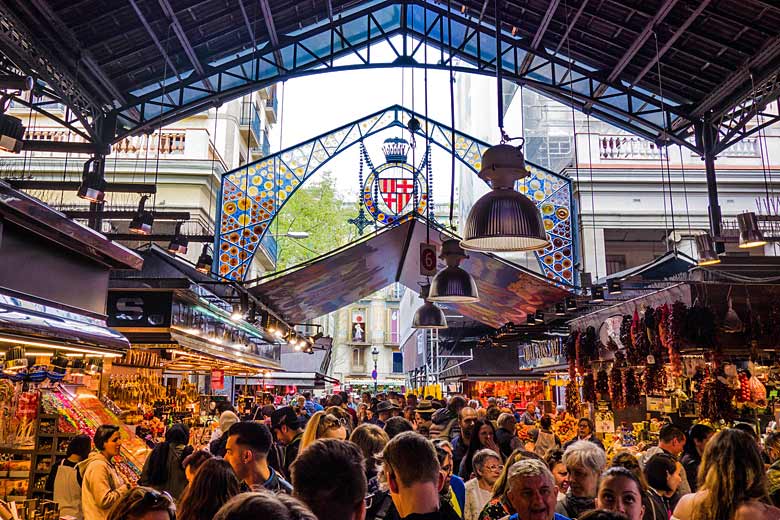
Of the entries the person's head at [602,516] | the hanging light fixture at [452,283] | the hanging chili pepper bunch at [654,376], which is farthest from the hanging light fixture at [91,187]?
the person's head at [602,516]

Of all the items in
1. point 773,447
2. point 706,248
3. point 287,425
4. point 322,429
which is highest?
point 706,248

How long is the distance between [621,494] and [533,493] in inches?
24.9

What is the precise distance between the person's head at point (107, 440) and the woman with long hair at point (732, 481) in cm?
447

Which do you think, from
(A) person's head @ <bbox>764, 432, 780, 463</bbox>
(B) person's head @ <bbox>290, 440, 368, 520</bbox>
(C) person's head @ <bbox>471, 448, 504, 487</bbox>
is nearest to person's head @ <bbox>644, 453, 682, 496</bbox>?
(C) person's head @ <bbox>471, 448, 504, 487</bbox>

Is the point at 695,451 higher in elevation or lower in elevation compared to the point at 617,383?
lower

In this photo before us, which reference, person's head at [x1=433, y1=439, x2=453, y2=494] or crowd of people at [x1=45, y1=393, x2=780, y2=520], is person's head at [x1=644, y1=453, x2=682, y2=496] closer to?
crowd of people at [x1=45, y1=393, x2=780, y2=520]

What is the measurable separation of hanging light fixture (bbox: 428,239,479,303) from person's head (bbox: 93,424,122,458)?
3.01m

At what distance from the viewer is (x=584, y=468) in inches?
151

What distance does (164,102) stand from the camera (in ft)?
39.9

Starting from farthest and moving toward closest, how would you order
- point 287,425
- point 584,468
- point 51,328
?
point 287,425 → point 51,328 → point 584,468

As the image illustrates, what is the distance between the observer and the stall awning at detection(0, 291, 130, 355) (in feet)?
14.0

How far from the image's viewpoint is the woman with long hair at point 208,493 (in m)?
3.01

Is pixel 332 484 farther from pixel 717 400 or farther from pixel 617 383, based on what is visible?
pixel 617 383

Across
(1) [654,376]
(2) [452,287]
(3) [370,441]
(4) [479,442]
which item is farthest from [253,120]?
(3) [370,441]
